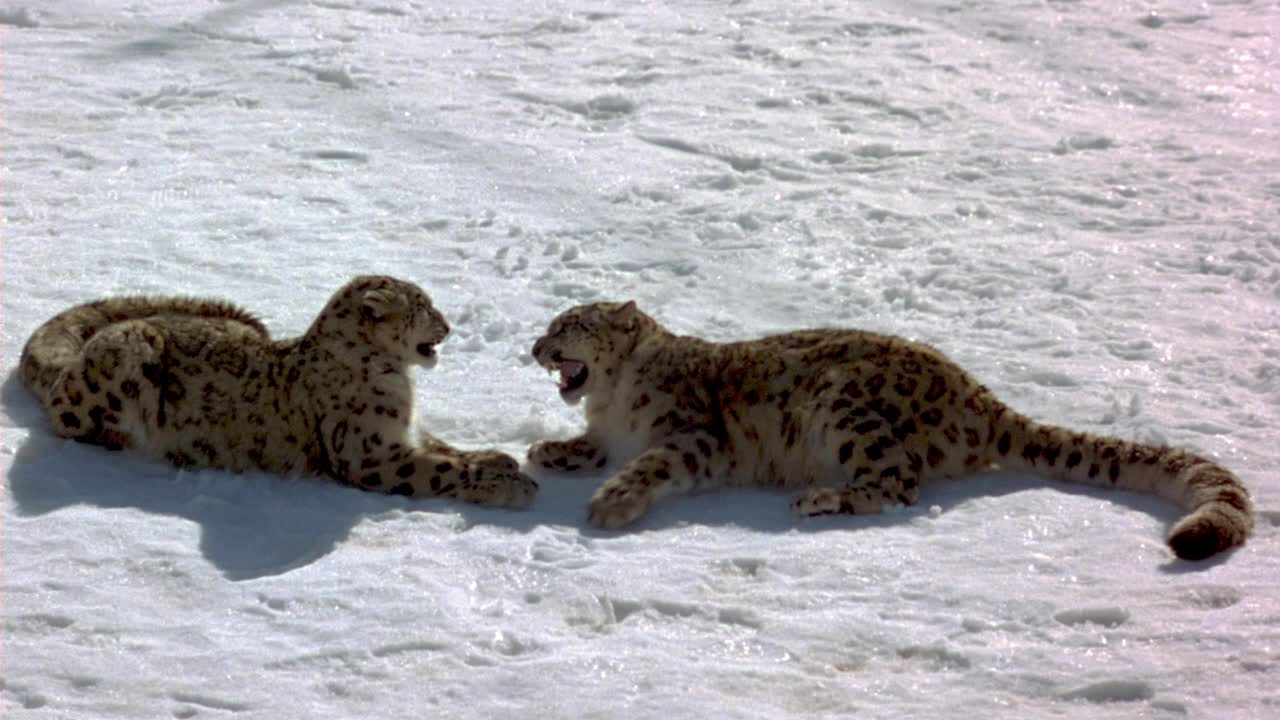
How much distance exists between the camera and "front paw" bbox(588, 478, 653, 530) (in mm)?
8414

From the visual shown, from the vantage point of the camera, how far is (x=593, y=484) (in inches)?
353

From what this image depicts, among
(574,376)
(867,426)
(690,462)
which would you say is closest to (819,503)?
(867,426)

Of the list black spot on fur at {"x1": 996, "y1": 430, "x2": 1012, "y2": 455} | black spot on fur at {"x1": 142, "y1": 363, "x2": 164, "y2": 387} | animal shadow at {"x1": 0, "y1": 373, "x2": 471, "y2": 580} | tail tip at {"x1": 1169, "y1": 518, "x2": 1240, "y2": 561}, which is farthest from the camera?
black spot on fur at {"x1": 142, "y1": 363, "x2": 164, "y2": 387}

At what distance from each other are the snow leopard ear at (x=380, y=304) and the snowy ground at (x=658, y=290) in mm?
765

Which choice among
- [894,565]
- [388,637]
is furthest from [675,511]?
[388,637]

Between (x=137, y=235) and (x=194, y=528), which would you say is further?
(x=137, y=235)

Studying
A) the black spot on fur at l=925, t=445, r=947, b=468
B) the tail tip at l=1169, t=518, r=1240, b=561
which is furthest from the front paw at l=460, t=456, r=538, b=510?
the tail tip at l=1169, t=518, r=1240, b=561

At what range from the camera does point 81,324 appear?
9734 mm

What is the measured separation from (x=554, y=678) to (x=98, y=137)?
803 cm

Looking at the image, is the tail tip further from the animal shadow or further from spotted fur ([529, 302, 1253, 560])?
the animal shadow

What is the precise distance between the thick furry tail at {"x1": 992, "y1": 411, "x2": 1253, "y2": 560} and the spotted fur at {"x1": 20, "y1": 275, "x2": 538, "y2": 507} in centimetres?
201

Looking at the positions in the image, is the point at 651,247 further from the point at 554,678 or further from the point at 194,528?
the point at 554,678

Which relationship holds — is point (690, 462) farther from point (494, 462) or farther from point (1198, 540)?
point (1198, 540)

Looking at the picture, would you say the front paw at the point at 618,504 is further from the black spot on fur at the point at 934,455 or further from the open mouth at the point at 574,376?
the black spot on fur at the point at 934,455
